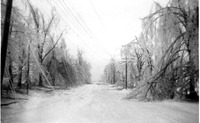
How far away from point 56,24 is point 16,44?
1079cm

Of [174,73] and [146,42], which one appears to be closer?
[174,73]

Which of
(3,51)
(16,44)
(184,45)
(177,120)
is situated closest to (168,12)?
(184,45)

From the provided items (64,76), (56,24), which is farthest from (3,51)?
(64,76)

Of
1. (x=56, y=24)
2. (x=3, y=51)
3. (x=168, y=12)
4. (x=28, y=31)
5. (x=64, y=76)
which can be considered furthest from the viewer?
(x=64, y=76)

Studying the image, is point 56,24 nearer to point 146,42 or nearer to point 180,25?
point 146,42

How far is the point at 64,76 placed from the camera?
21.6 metres

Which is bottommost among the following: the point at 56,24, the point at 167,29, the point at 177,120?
the point at 177,120

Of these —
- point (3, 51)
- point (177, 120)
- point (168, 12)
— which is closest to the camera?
point (177, 120)

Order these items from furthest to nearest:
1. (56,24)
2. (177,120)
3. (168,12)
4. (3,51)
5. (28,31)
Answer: (56,24) < (28,31) < (168,12) < (3,51) < (177,120)

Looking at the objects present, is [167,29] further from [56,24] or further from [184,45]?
[56,24]

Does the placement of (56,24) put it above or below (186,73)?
above

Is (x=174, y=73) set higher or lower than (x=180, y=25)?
lower

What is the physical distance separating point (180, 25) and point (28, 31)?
27.5ft

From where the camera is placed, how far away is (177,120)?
371 cm
